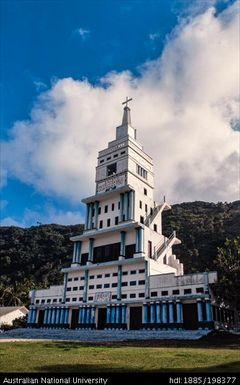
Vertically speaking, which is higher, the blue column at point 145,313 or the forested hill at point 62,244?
the forested hill at point 62,244

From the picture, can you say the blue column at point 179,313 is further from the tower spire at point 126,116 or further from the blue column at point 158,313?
the tower spire at point 126,116

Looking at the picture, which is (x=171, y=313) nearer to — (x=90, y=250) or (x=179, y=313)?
(x=179, y=313)

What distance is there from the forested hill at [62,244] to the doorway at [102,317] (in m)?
38.6

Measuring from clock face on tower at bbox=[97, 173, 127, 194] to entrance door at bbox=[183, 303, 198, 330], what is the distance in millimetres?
20045

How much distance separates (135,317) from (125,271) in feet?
19.5

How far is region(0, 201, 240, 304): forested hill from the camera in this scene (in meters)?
88.5

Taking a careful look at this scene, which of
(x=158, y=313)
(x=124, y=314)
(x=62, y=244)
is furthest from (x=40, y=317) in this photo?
(x=62, y=244)

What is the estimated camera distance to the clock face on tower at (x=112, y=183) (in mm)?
52688

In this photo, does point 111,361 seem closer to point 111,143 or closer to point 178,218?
point 111,143

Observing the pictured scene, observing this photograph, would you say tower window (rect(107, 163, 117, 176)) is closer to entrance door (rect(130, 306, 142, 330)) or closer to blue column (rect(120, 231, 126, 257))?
blue column (rect(120, 231, 126, 257))

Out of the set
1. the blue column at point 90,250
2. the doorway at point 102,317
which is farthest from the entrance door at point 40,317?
the blue column at point 90,250

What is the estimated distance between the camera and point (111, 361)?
14828 mm

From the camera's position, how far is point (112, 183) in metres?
54.2

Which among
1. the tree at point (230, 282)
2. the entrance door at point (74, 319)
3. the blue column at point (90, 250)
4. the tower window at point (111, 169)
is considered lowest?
the entrance door at point (74, 319)
